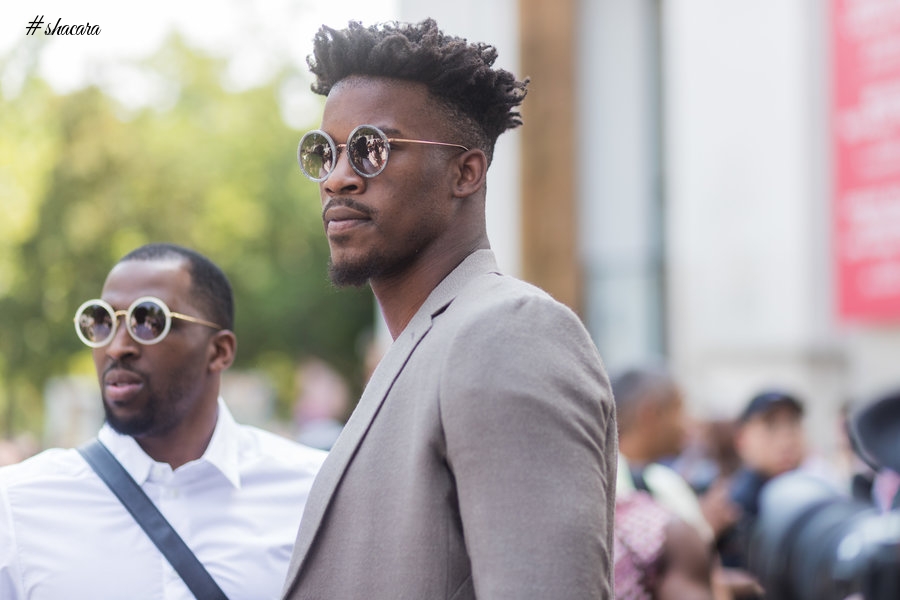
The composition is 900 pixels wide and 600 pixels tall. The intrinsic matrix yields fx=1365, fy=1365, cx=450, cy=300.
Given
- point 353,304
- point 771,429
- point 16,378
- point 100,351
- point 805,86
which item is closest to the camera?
point 100,351

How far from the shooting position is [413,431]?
2332mm

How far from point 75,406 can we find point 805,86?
Answer: 10003 mm

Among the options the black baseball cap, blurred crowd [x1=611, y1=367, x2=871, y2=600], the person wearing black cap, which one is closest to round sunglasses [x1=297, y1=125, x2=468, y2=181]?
blurred crowd [x1=611, y1=367, x2=871, y2=600]

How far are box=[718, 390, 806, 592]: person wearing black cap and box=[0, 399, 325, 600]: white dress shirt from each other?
18.0ft

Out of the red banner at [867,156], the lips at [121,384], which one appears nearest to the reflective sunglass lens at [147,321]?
the lips at [121,384]

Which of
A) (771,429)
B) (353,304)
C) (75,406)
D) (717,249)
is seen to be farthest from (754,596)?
(353,304)

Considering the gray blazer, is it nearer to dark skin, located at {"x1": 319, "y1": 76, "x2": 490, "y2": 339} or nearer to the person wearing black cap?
dark skin, located at {"x1": 319, "y1": 76, "x2": 490, "y2": 339}

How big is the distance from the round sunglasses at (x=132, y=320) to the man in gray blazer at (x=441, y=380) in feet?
3.50

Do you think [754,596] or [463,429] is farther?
[754,596]

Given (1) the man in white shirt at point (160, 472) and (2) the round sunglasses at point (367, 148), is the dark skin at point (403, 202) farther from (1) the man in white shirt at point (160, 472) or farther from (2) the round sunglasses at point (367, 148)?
(1) the man in white shirt at point (160, 472)

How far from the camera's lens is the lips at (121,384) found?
12.0 feet

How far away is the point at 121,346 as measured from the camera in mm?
3701

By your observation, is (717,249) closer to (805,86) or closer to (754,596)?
(805,86)

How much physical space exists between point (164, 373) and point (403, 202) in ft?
4.56
